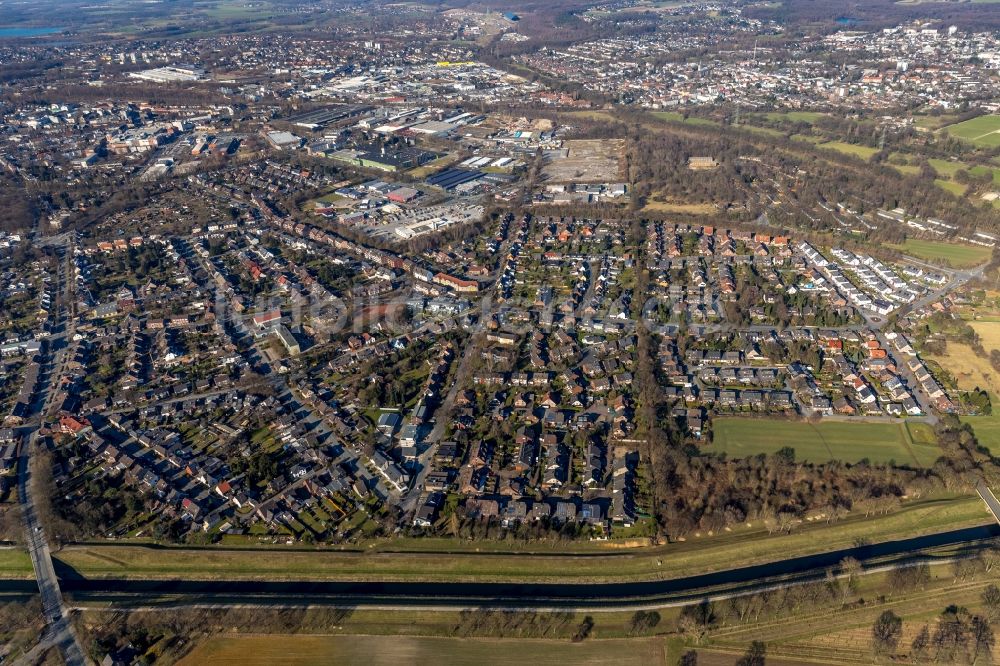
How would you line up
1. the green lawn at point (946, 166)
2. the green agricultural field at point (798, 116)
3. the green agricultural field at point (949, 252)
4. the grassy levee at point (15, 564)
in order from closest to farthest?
1. the grassy levee at point (15, 564)
2. the green agricultural field at point (949, 252)
3. the green lawn at point (946, 166)
4. the green agricultural field at point (798, 116)

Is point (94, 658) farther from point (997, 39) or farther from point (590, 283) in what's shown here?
point (997, 39)

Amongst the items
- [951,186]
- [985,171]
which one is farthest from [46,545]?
[985,171]

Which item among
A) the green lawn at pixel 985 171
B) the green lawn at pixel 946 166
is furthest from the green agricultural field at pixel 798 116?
the green lawn at pixel 985 171

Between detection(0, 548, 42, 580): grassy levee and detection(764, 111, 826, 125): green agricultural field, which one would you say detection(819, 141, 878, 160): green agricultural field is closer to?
detection(764, 111, 826, 125): green agricultural field

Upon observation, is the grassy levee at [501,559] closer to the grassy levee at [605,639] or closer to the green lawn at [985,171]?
the grassy levee at [605,639]

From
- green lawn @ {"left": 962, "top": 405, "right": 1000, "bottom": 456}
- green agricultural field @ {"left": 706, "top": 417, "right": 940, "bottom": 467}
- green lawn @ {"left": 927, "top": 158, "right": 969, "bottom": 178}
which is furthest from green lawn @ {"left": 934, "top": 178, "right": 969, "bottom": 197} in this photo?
green agricultural field @ {"left": 706, "top": 417, "right": 940, "bottom": 467}

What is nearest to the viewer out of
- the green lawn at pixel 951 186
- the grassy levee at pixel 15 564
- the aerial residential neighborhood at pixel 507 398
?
the aerial residential neighborhood at pixel 507 398
